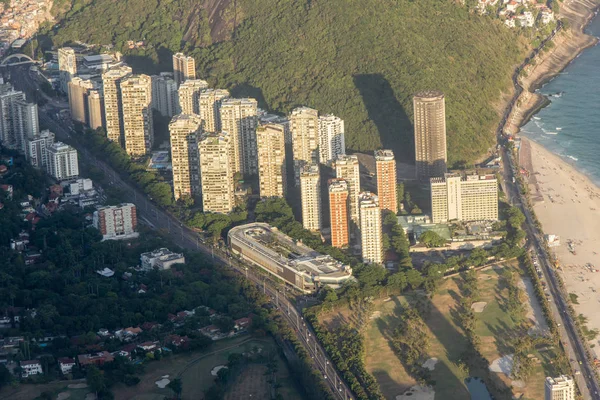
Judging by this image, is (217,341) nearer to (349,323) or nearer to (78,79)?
(349,323)

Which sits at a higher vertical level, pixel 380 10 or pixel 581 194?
pixel 380 10

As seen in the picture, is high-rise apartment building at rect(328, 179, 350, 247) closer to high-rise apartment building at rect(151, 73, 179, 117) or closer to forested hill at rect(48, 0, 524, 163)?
forested hill at rect(48, 0, 524, 163)

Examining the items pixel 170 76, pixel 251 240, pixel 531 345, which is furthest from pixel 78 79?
pixel 531 345

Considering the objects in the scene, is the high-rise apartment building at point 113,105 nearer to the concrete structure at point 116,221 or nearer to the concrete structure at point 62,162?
the concrete structure at point 62,162

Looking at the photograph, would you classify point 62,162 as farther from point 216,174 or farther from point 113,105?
point 216,174

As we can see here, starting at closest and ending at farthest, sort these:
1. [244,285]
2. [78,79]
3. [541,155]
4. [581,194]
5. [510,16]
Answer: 1. [244,285]
2. [581,194]
3. [541,155]
4. [78,79]
5. [510,16]

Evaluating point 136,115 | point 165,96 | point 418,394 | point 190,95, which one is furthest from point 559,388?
point 165,96

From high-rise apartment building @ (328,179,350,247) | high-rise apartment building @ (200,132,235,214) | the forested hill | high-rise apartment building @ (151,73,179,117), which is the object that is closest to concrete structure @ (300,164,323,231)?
high-rise apartment building @ (328,179,350,247)

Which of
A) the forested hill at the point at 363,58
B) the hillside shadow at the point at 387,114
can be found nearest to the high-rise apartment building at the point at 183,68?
the forested hill at the point at 363,58
